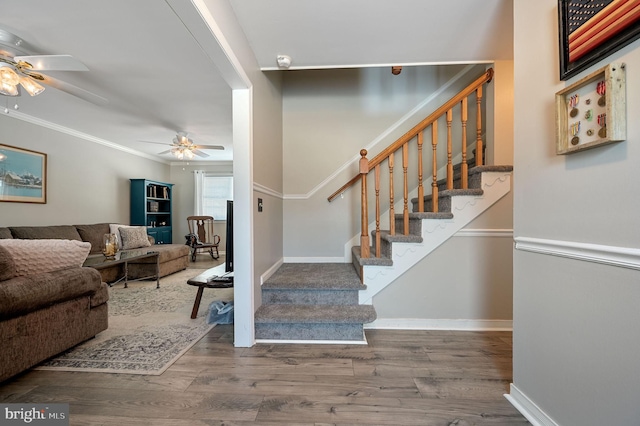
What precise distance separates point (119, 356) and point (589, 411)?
8.59 ft

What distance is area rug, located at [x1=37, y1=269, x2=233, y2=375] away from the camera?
1798 millimetres

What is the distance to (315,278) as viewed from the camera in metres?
2.43

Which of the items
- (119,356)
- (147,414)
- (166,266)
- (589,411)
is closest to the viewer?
(589,411)

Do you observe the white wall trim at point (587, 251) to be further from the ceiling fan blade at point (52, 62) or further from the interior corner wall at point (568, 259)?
the ceiling fan blade at point (52, 62)

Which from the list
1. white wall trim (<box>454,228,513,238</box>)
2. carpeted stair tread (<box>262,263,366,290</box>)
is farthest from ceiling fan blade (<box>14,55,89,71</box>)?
white wall trim (<box>454,228,513,238</box>)

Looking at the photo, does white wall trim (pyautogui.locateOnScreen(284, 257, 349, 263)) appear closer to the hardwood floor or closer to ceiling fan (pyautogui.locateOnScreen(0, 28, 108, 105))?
the hardwood floor

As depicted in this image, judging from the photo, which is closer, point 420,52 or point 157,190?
point 420,52

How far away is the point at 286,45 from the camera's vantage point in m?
2.05

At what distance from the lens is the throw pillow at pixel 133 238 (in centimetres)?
450

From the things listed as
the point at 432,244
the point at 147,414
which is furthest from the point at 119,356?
the point at 432,244

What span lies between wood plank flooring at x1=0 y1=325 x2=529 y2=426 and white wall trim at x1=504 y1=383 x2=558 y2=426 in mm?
33

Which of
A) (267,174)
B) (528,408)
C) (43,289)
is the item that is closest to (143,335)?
(43,289)

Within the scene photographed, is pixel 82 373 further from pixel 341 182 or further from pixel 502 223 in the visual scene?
pixel 502 223

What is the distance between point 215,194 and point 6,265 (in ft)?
17.8
